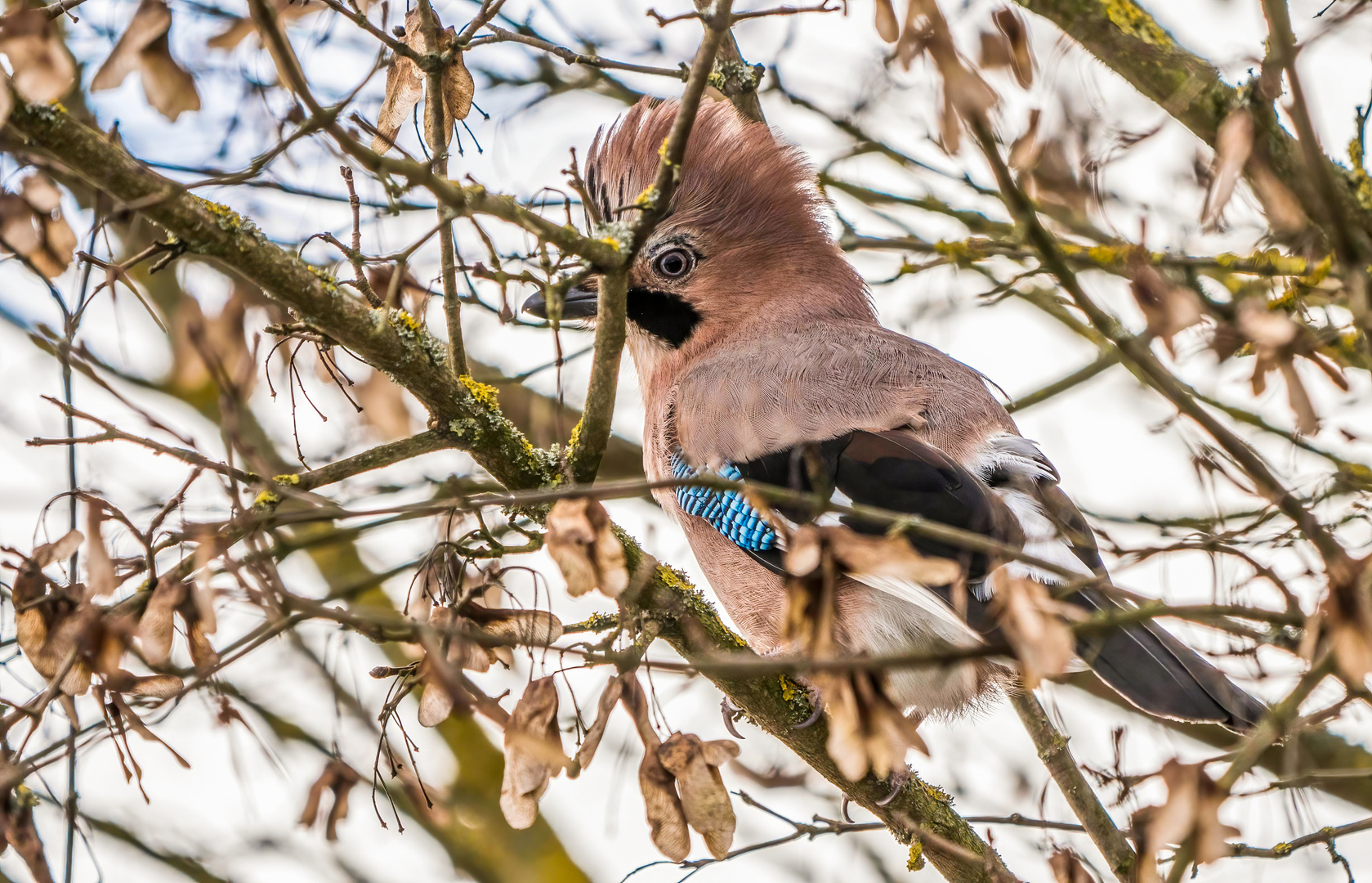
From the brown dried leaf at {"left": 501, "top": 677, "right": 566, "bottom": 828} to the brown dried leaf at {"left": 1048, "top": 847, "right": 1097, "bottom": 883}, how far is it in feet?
3.37

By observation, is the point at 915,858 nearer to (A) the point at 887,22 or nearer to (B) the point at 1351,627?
(B) the point at 1351,627

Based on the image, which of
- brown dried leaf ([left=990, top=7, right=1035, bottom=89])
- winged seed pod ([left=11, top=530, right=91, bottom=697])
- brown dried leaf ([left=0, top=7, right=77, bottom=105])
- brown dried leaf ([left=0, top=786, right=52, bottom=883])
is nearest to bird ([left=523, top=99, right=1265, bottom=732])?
brown dried leaf ([left=990, top=7, right=1035, bottom=89])

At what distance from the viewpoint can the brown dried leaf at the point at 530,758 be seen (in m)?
1.99

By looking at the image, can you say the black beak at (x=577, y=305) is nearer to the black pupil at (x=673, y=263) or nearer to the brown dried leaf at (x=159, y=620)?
the black pupil at (x=673, y=263)

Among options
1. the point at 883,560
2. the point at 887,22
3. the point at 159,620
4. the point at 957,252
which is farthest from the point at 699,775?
the point at 957,252

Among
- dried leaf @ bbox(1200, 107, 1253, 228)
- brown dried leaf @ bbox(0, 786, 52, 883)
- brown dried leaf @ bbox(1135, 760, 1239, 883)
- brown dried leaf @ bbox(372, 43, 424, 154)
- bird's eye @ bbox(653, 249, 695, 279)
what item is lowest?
brown dried leaf @ bbox(1135, 760, 1239, 883)

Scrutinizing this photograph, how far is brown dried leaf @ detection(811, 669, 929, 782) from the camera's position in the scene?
1.78m

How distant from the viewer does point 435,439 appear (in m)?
2.69

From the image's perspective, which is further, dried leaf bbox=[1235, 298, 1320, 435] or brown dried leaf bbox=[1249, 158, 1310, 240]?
brown dried leaf bbox=[1249, 158, 1310, 240]

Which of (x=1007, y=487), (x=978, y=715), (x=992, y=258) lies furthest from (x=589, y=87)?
(x=978, y=715)

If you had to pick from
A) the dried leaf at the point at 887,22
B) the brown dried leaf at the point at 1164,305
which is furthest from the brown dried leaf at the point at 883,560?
the dried leaf at the point at 887,22

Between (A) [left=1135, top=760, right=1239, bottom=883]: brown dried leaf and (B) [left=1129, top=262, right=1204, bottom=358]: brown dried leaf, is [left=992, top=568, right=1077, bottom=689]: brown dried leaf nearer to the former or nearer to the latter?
(A) [left=1135, top=760, right=1239, bottom=883]: brown dried leaf

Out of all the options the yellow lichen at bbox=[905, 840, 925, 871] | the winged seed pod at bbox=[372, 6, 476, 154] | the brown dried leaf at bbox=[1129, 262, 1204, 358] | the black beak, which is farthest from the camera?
the black beak

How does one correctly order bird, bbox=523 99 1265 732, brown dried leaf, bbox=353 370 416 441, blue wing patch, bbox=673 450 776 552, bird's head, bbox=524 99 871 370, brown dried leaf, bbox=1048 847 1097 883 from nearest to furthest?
brown dried leaf, bbox=1048 847 1097 883, bird, bbox=523 99 1265 732, blue wing patch, bbox=673 450 776 552, brown dried leaf, bbox=353 370 416 441, bird's head, bbox=524 99 871 370
